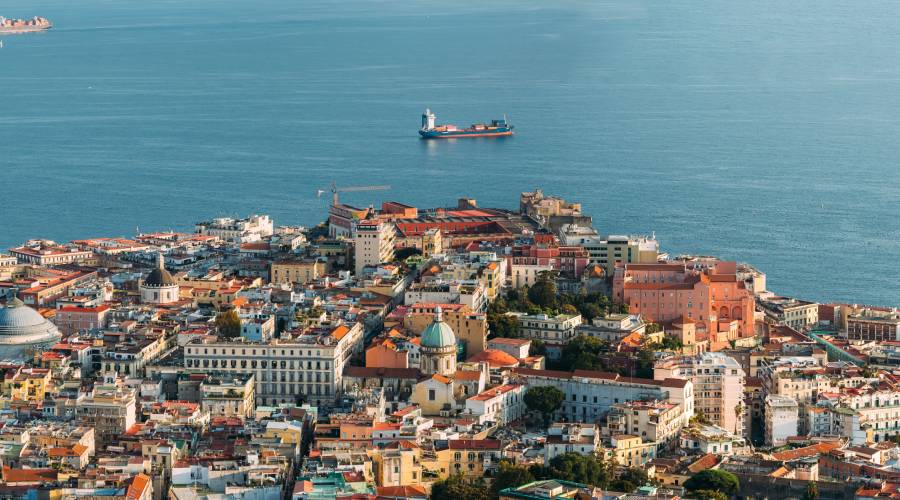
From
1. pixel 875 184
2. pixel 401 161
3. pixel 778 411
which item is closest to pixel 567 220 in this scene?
pixel 778 411

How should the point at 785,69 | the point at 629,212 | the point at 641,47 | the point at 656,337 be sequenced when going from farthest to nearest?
the point at 641,47 < the point at 785,69 < the point at 629,212 < the point at 656,337

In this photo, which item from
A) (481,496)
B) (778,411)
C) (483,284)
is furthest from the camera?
(483,284)

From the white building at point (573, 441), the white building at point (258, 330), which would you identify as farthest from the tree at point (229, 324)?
the white building at point (573, 441)

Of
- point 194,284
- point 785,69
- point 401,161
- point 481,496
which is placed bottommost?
point 481,496

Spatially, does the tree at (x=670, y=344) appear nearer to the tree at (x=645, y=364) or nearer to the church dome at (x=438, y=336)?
the tree at (x=645, y=364)

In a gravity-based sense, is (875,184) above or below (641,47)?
below

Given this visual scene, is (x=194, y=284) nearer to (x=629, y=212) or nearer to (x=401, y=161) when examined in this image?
(x=629, y=212)

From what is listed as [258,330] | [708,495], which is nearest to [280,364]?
[258,330]
